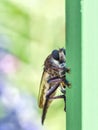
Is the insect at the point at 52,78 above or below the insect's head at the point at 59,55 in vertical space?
below

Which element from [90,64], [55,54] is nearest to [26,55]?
[55,54]

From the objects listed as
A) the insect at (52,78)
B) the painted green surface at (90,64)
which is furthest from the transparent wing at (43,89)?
the painted green surface at (90,64)

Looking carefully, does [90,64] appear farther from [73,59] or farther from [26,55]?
[26,55]

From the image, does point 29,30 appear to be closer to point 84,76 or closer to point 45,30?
point 45,30


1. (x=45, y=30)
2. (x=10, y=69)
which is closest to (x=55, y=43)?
(x=45, y=30)

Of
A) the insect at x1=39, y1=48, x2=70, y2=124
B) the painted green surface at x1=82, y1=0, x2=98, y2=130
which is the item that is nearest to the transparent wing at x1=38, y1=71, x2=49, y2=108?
the insect at x1=39, y1=48, x2=70, y2=124

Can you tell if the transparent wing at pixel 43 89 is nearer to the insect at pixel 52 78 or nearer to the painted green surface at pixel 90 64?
the insect at pixel 52 78

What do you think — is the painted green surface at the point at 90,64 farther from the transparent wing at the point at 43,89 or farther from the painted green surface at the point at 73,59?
the transparent wing at the point at 43,89
